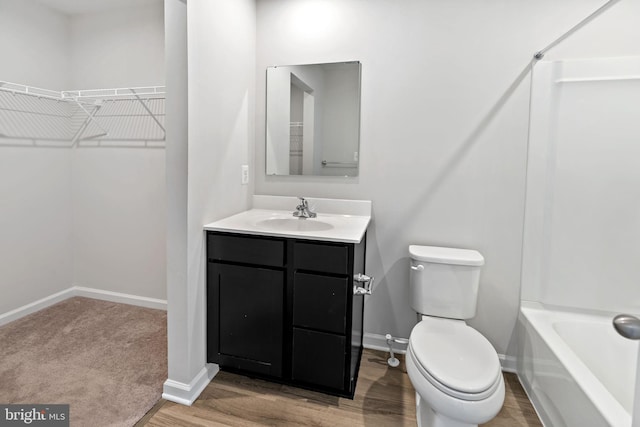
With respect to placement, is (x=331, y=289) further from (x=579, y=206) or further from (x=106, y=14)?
(x=106, y=14)

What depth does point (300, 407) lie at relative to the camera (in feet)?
5.63

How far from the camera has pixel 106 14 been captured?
2621mm

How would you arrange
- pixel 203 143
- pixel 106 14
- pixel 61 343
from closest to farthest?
pixel 203 143
pixel 61 343
pixel 106 14

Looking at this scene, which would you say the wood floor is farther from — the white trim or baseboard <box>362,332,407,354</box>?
the white trim

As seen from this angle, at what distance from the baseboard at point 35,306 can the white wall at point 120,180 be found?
0.12 metres

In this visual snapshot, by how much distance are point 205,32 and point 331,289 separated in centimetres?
143

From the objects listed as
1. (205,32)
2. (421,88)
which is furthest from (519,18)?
(205,32)

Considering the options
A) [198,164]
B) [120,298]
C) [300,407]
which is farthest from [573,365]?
[120,298]

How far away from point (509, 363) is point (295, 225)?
1.56 m

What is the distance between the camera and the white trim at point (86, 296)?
2561 millimetres

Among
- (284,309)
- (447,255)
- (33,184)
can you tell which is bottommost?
(284,309)

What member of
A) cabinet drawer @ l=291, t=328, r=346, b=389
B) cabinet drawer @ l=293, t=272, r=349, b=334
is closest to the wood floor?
cabinet drawer @ l=291, t=328, r=346, b=389

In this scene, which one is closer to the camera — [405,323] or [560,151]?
[560,151]

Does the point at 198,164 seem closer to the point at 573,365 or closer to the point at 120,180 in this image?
the point at 120,180
